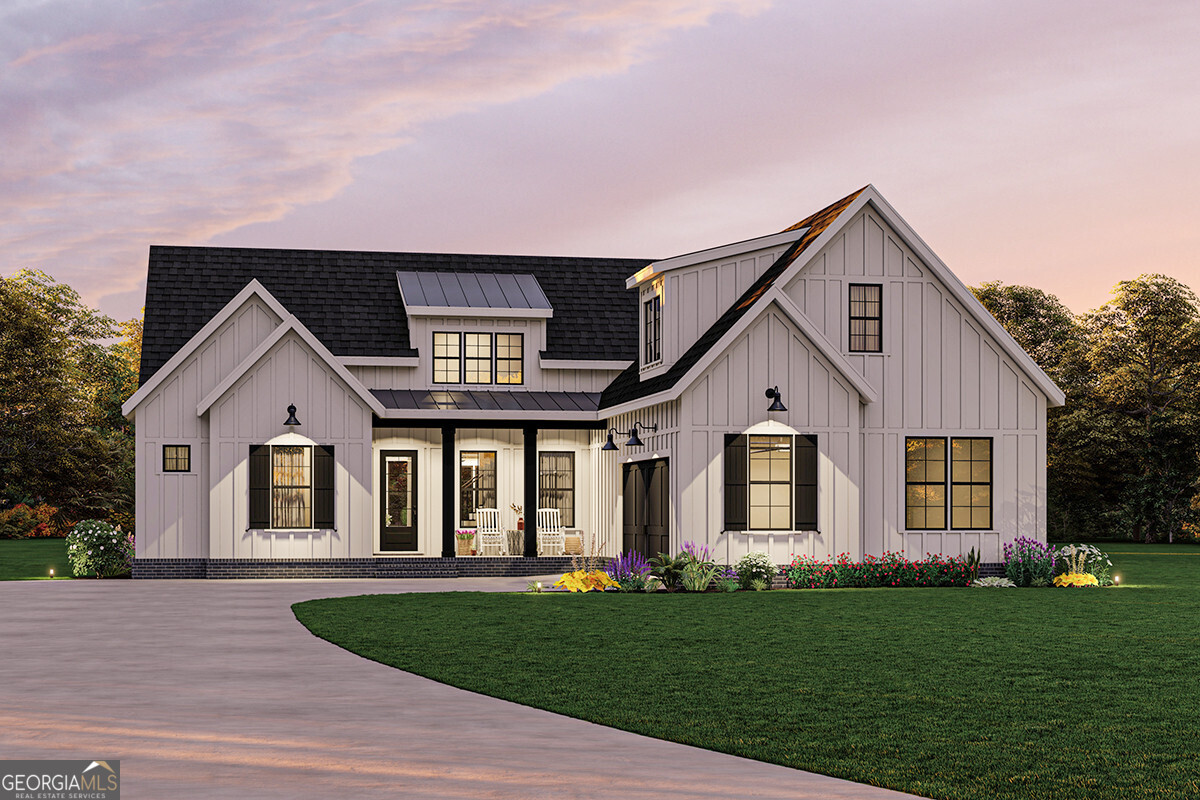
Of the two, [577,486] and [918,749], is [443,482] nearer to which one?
[577,486]

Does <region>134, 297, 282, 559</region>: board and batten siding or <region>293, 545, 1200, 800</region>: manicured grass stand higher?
<region>134, 297, 282, 559</region>: board and batten siding

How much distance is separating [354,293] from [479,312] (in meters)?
3.34

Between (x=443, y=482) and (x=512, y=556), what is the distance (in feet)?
7.03

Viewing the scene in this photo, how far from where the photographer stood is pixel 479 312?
96.7 feet

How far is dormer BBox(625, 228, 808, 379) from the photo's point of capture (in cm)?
2498

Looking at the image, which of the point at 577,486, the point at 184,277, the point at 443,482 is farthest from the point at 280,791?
the point at 184,277

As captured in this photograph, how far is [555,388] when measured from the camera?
1175 inches

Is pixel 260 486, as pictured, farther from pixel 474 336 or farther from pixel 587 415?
pixel 587 415

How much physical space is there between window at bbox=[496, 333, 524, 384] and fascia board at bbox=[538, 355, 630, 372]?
1.65 ft

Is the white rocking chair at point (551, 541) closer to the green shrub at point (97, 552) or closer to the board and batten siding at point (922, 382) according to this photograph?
the board and batten siding at point (922, 382)

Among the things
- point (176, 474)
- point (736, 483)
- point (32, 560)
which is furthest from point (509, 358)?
point (32, 560)

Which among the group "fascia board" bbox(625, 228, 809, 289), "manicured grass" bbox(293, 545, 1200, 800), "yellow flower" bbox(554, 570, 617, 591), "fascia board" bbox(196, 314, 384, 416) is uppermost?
"fascia board" bbox(625, 228, 809, 289)

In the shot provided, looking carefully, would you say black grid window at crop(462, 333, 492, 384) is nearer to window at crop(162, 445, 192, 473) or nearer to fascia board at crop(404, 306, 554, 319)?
fascia board at crop(404, 306, 554, 319)

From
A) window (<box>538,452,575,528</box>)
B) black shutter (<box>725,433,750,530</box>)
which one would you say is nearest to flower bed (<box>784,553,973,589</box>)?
black shutter (<box>725,433,750,530</box>)
